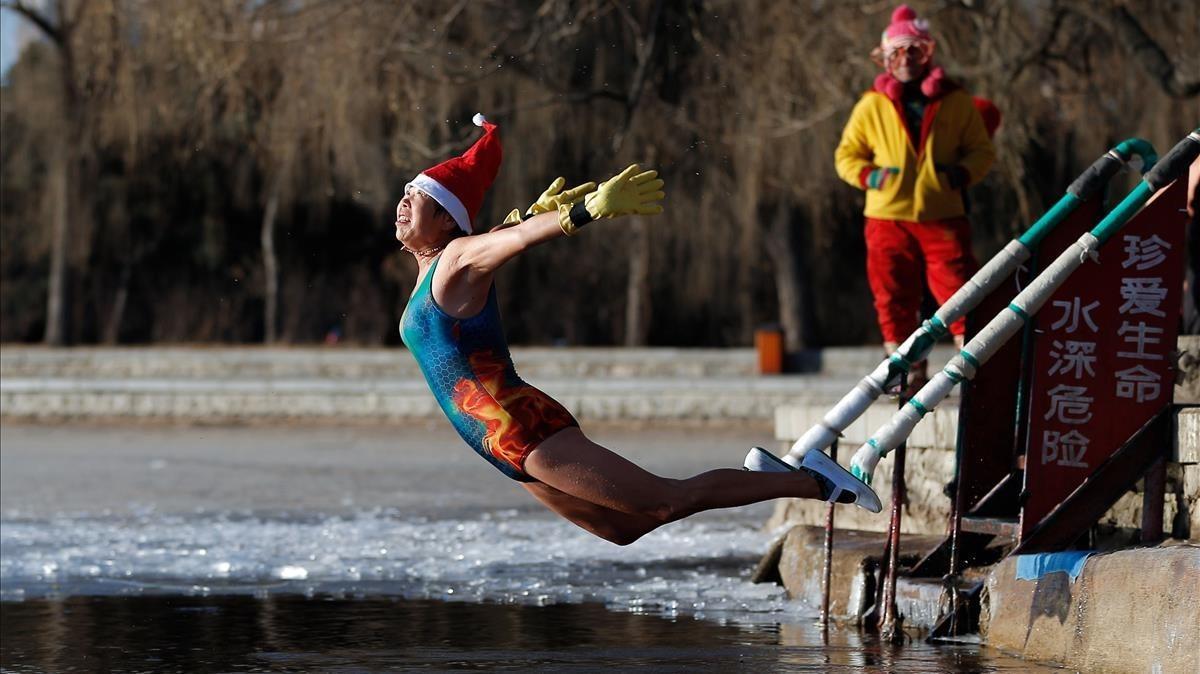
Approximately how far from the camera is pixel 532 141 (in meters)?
26.5

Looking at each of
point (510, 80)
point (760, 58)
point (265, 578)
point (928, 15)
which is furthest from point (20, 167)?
point (265, 578)

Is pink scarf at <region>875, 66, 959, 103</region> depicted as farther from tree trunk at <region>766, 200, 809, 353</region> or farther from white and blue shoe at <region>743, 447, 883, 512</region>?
tree trunk at <region>766, 200, 809, 353</region>

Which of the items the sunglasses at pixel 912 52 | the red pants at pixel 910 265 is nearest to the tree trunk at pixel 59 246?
the sunglasses at pixel 912 52

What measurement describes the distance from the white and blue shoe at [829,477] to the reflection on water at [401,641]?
0.54 meters

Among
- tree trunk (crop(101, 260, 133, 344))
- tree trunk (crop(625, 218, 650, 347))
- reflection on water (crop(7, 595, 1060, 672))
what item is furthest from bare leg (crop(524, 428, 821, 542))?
tree trunk (crop(101, 260, 133, 344))

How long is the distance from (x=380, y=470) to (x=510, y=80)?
10.5m

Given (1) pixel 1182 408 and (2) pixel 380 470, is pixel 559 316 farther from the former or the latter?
(1) pixel 1182 408

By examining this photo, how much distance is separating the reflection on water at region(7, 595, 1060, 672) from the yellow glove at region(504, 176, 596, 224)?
4.91 feet

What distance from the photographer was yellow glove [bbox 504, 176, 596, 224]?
19.0ft

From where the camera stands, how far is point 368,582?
9070 mm

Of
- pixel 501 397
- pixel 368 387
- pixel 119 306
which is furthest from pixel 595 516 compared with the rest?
pixel 119 306

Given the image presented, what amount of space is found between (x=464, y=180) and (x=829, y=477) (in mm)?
1513

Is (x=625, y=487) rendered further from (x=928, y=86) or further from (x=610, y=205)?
(x=928, y=86)

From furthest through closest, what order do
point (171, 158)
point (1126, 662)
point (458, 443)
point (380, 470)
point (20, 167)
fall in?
point (20, 167) → point (171, 158) → point (458, 443) → point (380, 470) → point (1126, 662)
